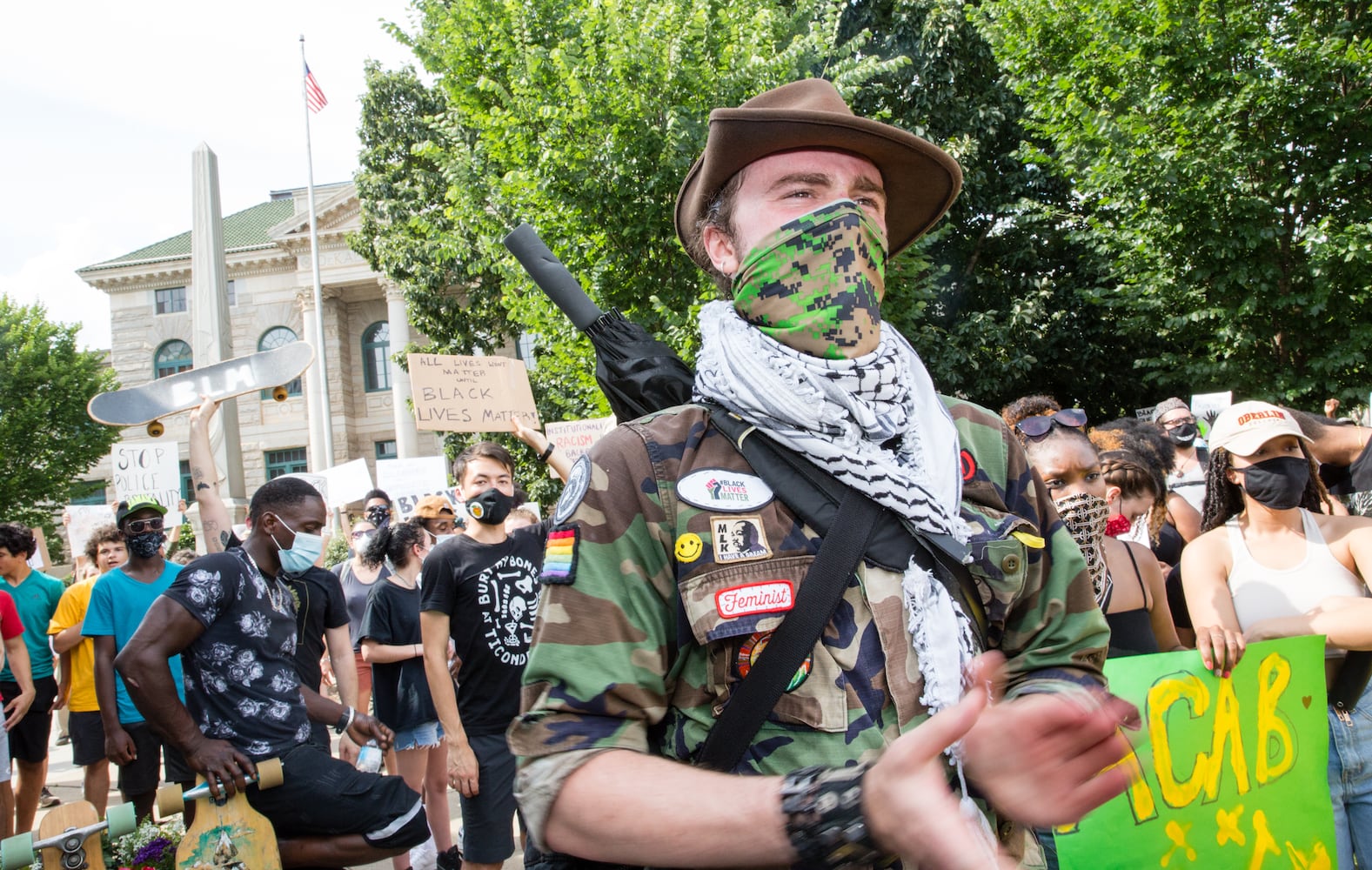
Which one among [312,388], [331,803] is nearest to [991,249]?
[331,803]

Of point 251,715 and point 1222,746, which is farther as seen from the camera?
point 251,715

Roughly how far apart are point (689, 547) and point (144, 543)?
5.76 m

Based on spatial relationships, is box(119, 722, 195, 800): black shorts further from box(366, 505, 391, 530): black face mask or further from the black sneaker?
box(366, 505, 391, 530): black face mask

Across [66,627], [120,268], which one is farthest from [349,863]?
[120,268]

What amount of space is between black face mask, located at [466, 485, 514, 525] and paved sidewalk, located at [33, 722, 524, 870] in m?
2.23

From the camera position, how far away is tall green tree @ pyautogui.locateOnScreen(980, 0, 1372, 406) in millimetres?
11695

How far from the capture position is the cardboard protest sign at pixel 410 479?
528 inches

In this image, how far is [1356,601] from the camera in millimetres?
3453

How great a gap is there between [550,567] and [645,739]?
0.90 ft

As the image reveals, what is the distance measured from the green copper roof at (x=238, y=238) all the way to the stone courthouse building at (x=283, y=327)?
0.71ft

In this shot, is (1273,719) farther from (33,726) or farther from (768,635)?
(33,726)

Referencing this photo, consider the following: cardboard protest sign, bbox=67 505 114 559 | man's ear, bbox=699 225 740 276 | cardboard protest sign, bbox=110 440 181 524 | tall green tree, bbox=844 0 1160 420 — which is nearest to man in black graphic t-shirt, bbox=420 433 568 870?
man's ear, bbox=699 225 740 276

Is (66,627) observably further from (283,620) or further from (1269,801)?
(1269,801)

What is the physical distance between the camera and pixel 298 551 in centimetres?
434
